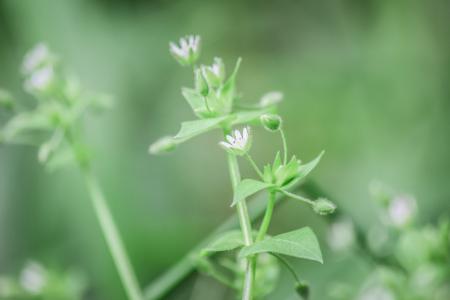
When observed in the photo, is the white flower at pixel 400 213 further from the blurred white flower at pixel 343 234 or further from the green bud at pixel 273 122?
the green bud at pixel 273 122

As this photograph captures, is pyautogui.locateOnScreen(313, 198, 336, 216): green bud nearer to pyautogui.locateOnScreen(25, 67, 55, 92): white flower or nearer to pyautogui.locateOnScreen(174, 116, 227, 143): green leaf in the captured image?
pyautogui.locateOnScreen(174, 116, 227, 143): green leaf

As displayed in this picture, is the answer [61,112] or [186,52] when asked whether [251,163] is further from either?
[61,112]

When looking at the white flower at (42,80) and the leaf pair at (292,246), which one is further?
the white flower at (42,80)

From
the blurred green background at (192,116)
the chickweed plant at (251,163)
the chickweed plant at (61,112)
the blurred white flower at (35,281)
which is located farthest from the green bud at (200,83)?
the blurred green background at (192,116)

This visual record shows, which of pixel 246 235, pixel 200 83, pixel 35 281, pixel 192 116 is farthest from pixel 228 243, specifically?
pixel 192 116

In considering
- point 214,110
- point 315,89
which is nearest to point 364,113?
point 315,89

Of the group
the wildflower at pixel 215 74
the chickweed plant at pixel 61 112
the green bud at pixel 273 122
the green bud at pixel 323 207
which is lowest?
the green bud at pixel 323 207
